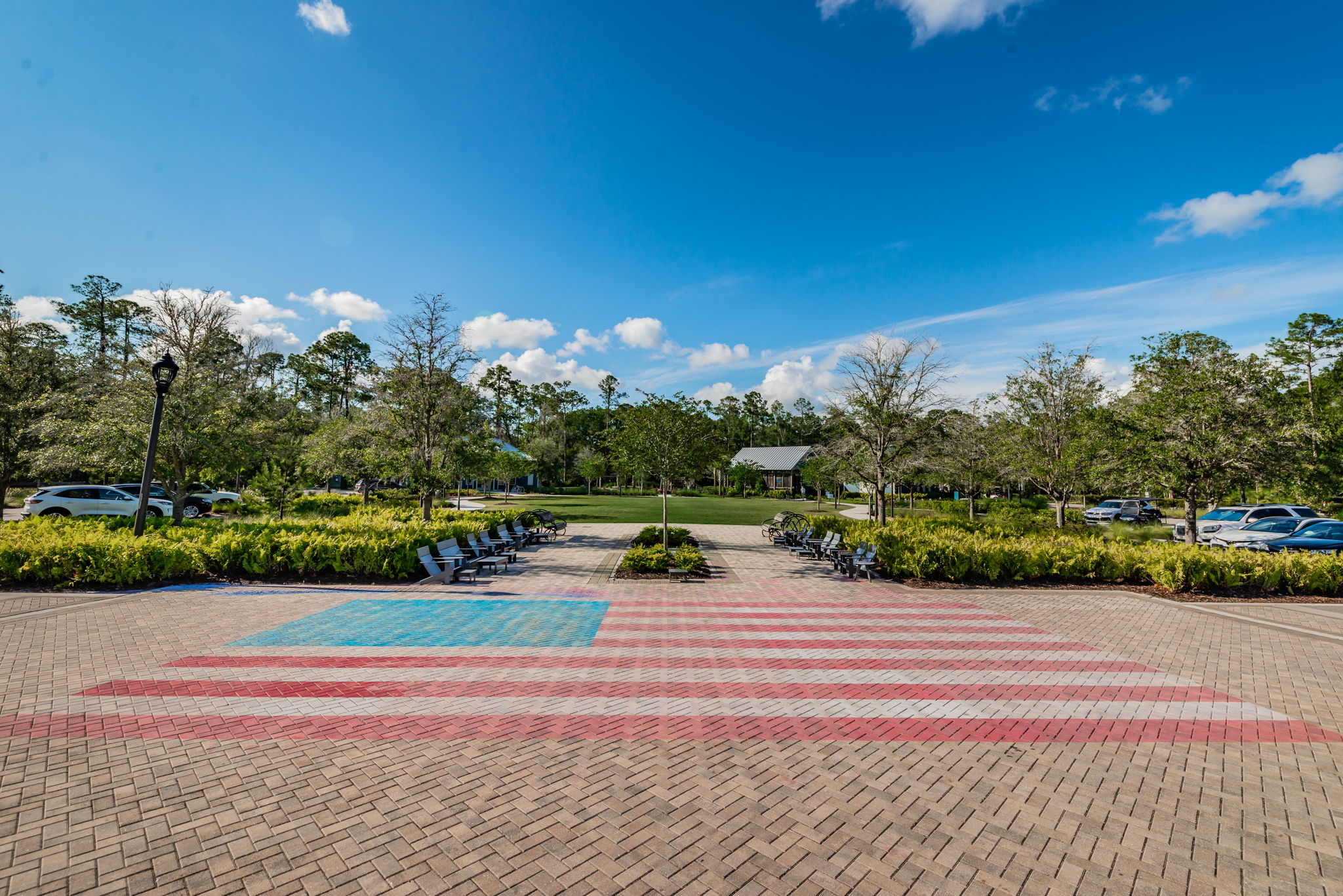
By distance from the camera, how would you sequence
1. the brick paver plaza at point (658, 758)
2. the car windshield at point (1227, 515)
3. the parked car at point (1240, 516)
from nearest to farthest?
the brick paver plaza at point (658, 758), the parked car at point (1240, 516), the car windshield at point (1227, 515)

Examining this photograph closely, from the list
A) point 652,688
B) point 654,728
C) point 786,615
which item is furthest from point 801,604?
point 654,728

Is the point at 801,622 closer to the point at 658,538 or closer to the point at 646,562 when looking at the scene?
the point at 646,562

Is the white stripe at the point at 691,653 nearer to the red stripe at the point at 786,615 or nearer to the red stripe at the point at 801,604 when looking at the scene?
the red stripe at the point at 786,615

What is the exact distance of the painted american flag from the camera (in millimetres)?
5340

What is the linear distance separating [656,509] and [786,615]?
91.7 ft

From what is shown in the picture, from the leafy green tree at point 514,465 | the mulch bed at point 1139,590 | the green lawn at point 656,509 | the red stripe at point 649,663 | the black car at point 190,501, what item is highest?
the leafy green tree at point 514,465

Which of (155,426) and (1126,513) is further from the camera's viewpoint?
(1126,513)

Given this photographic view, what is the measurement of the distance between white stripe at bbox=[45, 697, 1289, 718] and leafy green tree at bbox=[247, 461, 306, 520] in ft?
55.0

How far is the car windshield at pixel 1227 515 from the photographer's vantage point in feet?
76.7

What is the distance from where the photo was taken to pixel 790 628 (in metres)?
9.00

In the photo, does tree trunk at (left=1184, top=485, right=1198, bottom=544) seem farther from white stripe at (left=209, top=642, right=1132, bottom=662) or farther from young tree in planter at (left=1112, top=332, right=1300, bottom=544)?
white stripe at (left=209, top=642, right=1132, bottom=662)

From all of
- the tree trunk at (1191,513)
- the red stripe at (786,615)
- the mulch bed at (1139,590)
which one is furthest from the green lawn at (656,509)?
the red stripe at (786,615)

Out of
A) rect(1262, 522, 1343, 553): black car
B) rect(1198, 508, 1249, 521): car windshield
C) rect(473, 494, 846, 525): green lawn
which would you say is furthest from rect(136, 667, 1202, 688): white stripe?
rect(1198, 508, 1249, 521): car windshield

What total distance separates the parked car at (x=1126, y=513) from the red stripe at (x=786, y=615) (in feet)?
82.0
